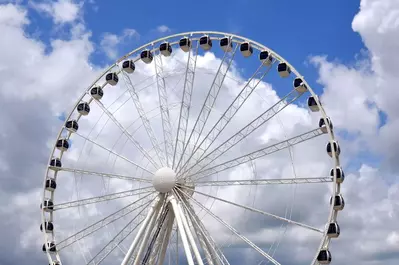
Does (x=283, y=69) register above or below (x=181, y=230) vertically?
above

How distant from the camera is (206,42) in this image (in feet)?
159

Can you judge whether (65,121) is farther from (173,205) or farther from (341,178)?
(341,178)

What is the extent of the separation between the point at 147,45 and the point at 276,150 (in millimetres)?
13405

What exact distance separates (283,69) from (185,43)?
760 centimetres

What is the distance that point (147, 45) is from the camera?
51.1m

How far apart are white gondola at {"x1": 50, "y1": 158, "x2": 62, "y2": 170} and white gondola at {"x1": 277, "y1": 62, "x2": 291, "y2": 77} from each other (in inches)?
698

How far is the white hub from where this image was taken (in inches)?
1785

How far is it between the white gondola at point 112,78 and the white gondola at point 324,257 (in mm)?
20132

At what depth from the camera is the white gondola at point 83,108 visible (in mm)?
51781

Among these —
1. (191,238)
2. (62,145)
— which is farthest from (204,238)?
(62,145)

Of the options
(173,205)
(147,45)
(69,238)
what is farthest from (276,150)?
(69,238)

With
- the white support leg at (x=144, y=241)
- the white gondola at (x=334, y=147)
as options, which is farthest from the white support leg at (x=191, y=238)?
the white gondola at (x=334, y=147)

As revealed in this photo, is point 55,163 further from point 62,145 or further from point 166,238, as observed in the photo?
point 166,238

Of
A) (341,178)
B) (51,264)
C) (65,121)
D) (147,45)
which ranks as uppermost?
(147,45)
